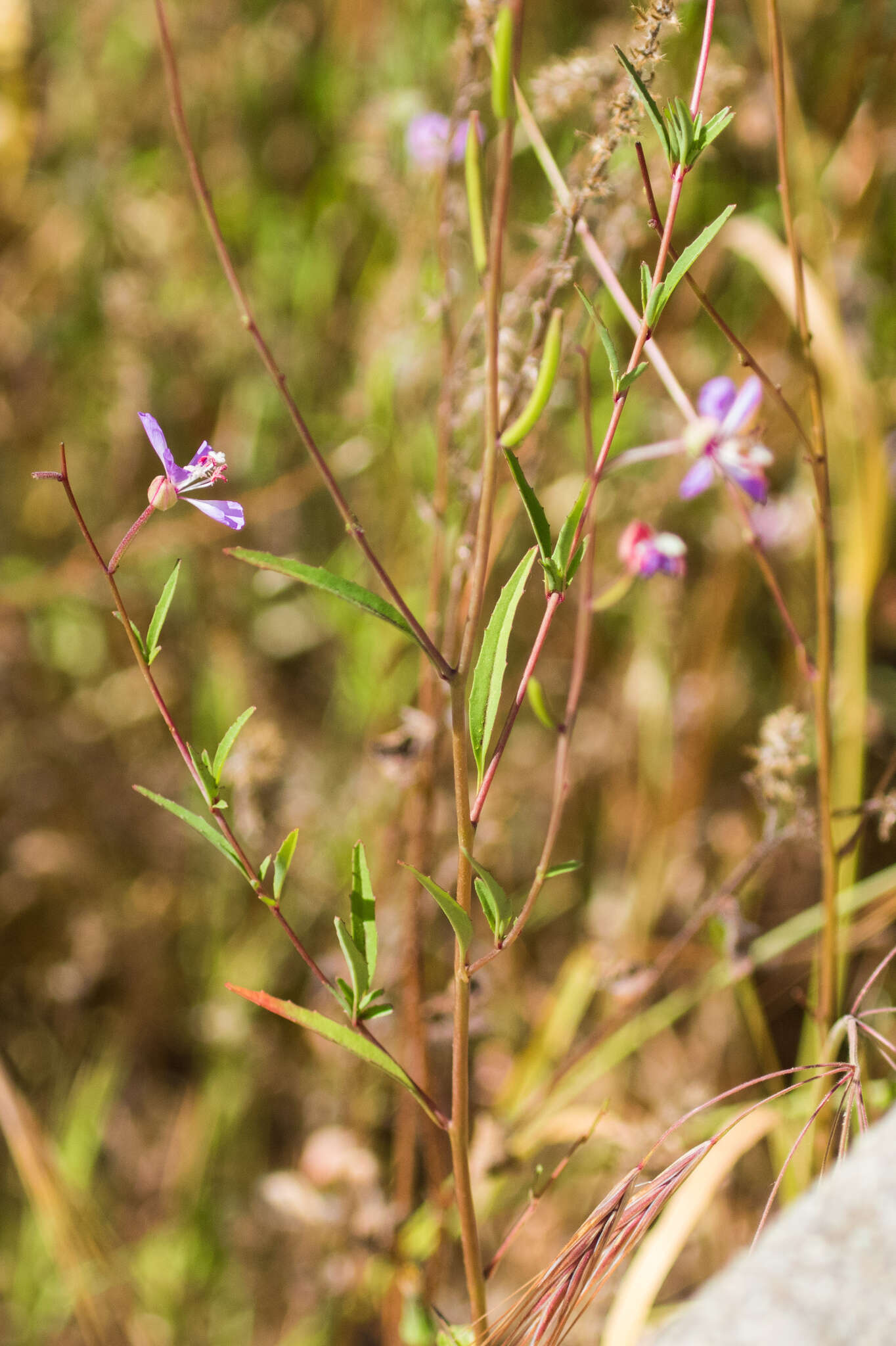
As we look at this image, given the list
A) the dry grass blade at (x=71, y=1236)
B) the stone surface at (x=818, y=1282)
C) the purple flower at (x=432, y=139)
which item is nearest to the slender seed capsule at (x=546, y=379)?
the stone surface at (x=818, y=1282)

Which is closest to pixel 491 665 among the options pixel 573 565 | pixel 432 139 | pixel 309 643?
pixel 573 565

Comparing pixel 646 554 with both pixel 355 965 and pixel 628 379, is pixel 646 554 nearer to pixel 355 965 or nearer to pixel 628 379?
pixel 628 379

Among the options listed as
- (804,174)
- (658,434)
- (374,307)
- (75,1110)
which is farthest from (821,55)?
(75,1110)

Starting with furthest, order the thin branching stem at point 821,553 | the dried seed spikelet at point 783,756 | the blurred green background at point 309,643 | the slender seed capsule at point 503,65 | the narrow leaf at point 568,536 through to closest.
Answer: the blurred green background at point 309,643 → the dried seed spikelet at point 783,756 → the thin branching stem at point 821,553 → the narrow leaf at point 568,536 → the slender seed capsule at point 503,65

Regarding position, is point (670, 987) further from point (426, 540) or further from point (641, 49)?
point (641, 49)

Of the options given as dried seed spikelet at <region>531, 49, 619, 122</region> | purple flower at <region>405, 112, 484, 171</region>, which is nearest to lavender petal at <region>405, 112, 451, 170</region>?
purple flower at <region>405, 112, 484, 171</region>

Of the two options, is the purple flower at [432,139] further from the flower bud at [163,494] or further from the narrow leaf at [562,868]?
the narrow leaf at [562,868]
